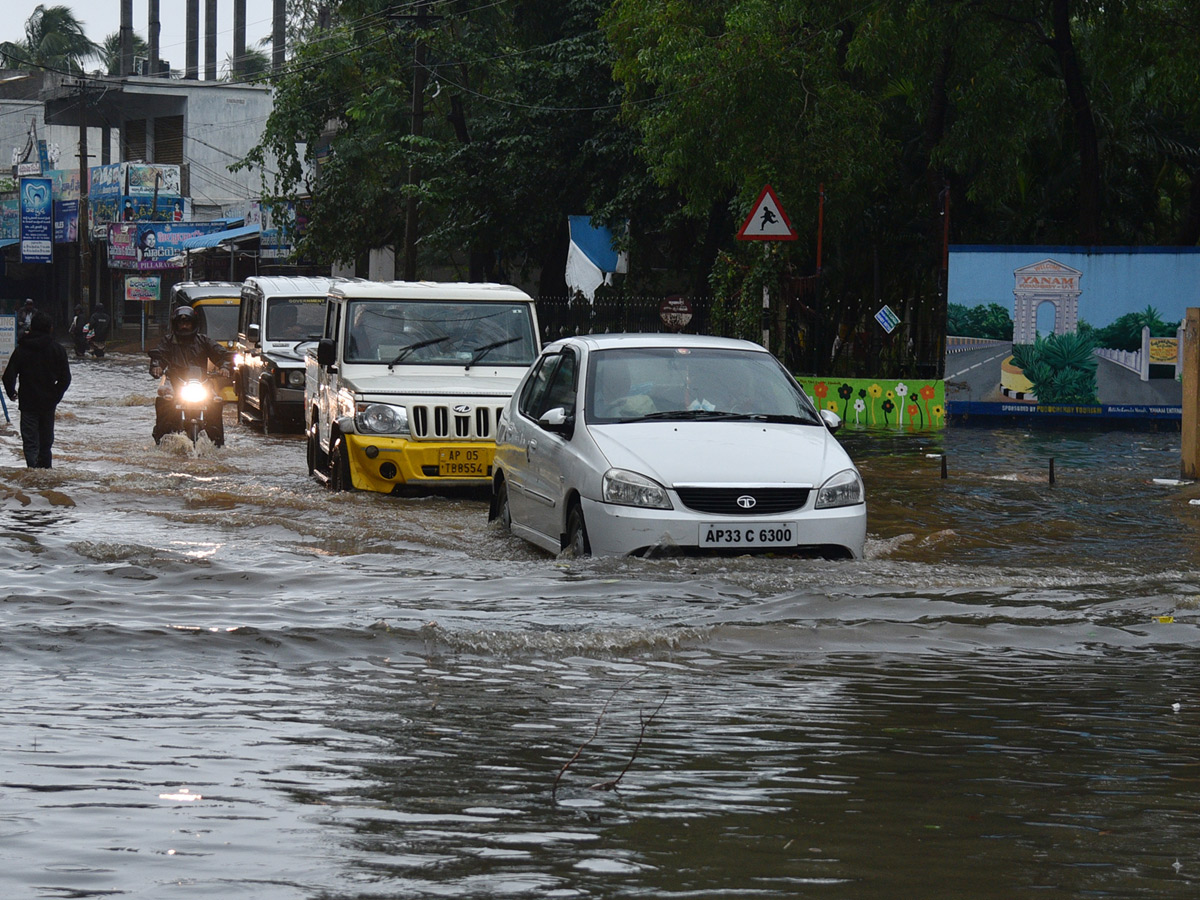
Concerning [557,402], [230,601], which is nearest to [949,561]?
[557,402]

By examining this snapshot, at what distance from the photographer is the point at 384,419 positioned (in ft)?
44.9

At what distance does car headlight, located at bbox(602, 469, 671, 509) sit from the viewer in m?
8.98

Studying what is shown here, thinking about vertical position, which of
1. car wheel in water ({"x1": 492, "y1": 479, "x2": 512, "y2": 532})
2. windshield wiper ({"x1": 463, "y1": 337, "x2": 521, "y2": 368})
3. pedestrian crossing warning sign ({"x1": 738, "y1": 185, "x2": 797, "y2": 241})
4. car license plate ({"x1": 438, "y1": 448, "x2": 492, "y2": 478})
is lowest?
car wheel in water ({"x1": 492, "y1": 479, "x2": 512, "y2": 532})

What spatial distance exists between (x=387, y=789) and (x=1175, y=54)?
18992mm

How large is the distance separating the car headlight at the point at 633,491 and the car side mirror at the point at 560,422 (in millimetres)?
797

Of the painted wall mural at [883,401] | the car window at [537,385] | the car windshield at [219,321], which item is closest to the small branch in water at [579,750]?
the car window at [537,385]

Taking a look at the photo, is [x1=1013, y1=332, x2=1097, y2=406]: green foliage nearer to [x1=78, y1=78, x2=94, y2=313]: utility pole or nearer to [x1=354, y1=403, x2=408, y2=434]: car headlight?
[x1=354, y1=403, x2=408, y2=434]: car headlight

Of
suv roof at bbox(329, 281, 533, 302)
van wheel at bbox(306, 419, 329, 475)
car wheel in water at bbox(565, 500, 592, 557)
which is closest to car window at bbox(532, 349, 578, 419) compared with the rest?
car wheel in water at bbox(565, 500, 592, 557)

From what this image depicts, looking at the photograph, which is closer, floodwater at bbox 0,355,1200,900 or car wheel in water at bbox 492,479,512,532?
floodwater at bbox 0,355,1200,900

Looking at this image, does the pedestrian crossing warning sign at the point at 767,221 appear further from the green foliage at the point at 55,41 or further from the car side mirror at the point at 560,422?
the green foliage at the point at 55,41

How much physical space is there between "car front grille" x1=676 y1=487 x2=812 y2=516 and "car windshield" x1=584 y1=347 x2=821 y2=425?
3.06 feet

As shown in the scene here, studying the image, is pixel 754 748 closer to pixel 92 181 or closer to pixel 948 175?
pixel 948 175

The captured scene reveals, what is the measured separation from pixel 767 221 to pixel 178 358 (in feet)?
21.8

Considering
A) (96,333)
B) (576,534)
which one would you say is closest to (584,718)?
(576,534)
